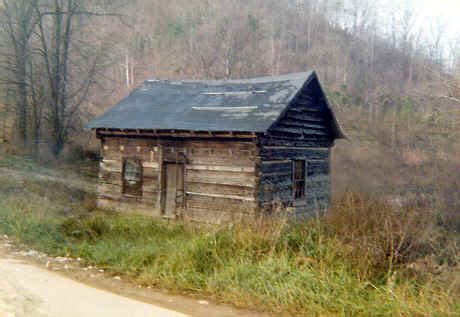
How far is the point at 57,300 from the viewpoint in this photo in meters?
5.91

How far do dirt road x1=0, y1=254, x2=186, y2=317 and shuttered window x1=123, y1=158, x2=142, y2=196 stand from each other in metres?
7.36

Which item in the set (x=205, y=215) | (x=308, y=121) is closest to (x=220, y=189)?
(x=205, y=215)

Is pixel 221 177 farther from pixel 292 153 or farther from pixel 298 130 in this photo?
pixel 298 130

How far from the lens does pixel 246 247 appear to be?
7.45m

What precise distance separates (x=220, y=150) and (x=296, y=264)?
21.1 feet

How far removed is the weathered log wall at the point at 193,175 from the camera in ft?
40.4

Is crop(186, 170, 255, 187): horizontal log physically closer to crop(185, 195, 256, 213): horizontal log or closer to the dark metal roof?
crop(185, 195, 256, 213): horizontal log

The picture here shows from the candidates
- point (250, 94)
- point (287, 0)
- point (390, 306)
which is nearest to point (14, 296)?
point (390, 306)

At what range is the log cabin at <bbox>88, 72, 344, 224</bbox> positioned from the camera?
40.4ft

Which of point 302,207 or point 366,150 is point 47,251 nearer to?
point 302,207

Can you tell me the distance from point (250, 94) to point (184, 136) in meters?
2.73

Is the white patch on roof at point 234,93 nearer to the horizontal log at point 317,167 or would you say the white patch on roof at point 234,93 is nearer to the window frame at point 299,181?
the window frame at point 299,181

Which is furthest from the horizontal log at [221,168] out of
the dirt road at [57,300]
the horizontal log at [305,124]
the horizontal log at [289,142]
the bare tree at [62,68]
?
the bare tree at [62,68]

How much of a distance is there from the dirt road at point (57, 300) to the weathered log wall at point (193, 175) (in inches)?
203
